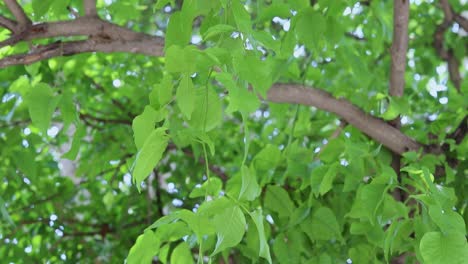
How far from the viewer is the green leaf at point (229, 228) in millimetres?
626

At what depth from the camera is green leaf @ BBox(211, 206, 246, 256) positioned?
626 mm

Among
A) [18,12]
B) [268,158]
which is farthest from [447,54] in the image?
[18,12]

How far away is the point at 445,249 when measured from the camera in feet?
2.21

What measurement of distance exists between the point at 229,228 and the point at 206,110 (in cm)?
10

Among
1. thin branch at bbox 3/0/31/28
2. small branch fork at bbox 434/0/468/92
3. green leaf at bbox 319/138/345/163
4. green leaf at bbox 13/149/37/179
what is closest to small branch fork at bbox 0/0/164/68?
thin branch at bbox 3/0/31/28

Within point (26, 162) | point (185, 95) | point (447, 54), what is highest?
point (185, 95)

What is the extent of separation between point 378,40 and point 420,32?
792mm

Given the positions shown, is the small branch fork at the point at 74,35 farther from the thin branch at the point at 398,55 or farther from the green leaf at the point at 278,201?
the thin branch at the point at 398,55

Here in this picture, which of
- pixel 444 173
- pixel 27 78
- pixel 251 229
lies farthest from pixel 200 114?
pixel 27 78

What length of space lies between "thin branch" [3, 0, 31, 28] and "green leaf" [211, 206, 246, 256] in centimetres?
47

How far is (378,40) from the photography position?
1328 mm

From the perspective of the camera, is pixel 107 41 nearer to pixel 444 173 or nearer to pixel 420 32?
pixel 444 173

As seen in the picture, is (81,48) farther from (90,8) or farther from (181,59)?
(181,59)

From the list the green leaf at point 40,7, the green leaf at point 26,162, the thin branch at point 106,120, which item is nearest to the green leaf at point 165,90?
the green leaf at point 40,7
